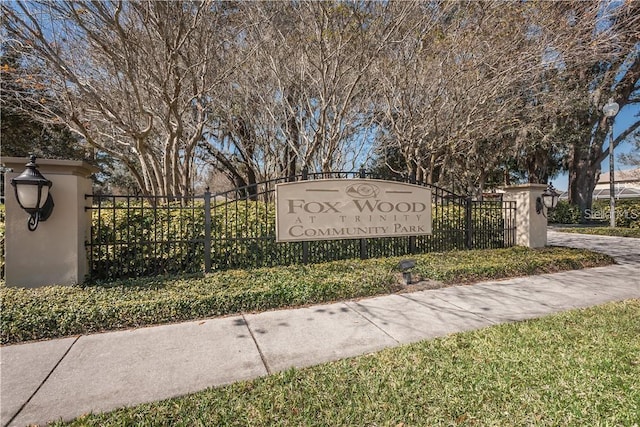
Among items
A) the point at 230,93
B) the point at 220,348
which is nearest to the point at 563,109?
the point at 230,93

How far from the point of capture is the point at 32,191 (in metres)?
3.66

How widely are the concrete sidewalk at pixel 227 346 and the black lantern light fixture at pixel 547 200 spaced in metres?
2.91

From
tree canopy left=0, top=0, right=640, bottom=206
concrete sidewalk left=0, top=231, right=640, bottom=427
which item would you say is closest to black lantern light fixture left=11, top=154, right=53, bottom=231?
concrete sidewalk left=0, top=231, right=640, bottom=427

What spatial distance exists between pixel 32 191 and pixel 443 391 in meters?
4.88

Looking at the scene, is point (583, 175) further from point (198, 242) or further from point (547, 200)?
point (198, 242)

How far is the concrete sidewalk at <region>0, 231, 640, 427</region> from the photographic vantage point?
2328 millimetres

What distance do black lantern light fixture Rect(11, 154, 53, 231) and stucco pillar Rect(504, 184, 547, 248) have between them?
8888 millimetres

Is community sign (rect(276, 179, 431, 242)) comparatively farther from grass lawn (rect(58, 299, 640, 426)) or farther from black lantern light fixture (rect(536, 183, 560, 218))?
black lantern light fixture (rect(536, 183, 560, 218))

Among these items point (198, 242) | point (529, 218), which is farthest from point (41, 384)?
point (529, 218)

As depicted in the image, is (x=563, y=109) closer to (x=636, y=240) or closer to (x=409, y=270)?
(x=636, y=240)

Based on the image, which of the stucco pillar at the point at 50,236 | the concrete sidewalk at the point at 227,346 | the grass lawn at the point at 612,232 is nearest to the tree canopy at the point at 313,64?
the stucco pillar at the point at 50,236

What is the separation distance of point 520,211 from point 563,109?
8240 millimetres

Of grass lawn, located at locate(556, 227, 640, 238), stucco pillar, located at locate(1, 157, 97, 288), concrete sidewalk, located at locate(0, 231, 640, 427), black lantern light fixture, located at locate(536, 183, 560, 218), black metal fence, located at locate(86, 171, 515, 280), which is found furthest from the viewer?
grass lawn, located at locate(556, 227, 640, 238)

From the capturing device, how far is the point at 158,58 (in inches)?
268
